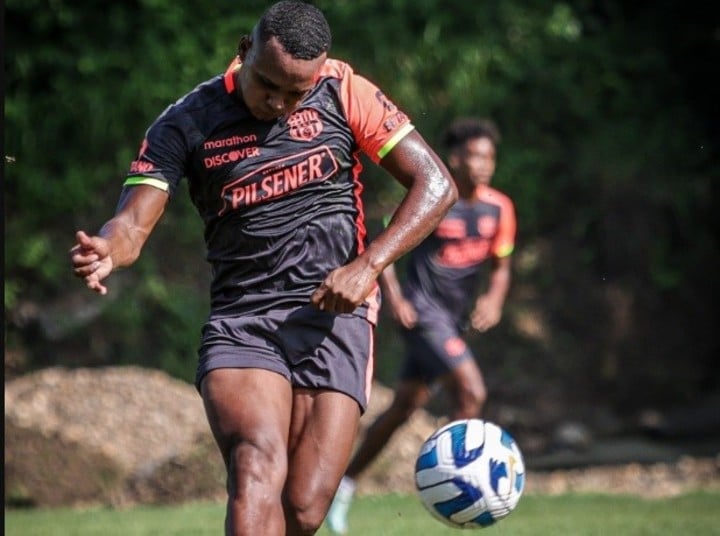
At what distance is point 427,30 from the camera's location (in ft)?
44.1

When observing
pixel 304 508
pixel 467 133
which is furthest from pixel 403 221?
pixel 467 133

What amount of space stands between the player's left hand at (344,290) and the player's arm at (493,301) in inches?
175

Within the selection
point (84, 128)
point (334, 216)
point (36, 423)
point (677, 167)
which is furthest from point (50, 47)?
point (334, 216)

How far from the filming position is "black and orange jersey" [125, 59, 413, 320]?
193 inches

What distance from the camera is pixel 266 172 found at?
4934mm

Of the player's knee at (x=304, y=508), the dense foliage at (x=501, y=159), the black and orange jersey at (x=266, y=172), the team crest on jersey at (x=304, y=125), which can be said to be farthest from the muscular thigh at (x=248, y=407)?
the dense foliage at (x=501, y=159)

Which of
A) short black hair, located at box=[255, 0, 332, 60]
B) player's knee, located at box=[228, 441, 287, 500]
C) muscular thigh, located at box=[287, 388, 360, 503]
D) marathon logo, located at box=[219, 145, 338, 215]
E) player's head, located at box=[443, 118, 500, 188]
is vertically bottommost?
player's head, located at box=[443, 118, 500, 188]

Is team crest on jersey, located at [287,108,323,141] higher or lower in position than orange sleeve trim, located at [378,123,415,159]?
higher

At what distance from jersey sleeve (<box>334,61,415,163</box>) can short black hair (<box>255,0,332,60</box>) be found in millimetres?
287

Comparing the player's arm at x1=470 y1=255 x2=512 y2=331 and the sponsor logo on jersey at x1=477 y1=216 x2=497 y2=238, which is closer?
the player's arm at x1=470 y1=255 x2=512 y2=331

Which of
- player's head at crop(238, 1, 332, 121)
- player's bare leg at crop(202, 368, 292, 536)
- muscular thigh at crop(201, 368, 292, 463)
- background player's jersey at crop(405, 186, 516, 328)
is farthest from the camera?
background player's jersey at crop(405, 186, 516, 328)

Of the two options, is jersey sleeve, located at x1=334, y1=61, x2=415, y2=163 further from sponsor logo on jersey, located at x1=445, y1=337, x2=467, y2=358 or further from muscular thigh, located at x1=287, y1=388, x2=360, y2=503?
sponsor logo on jersey, located at x1=445, y1=337, x2=467, y2=358

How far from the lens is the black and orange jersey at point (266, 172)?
491 cm

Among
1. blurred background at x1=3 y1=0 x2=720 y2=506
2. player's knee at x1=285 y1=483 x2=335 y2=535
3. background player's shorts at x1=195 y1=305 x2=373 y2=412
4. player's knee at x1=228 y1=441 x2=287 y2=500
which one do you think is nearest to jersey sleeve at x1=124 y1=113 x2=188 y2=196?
background player's shorts at x1=195 y1=305 x2=373 y2=412
